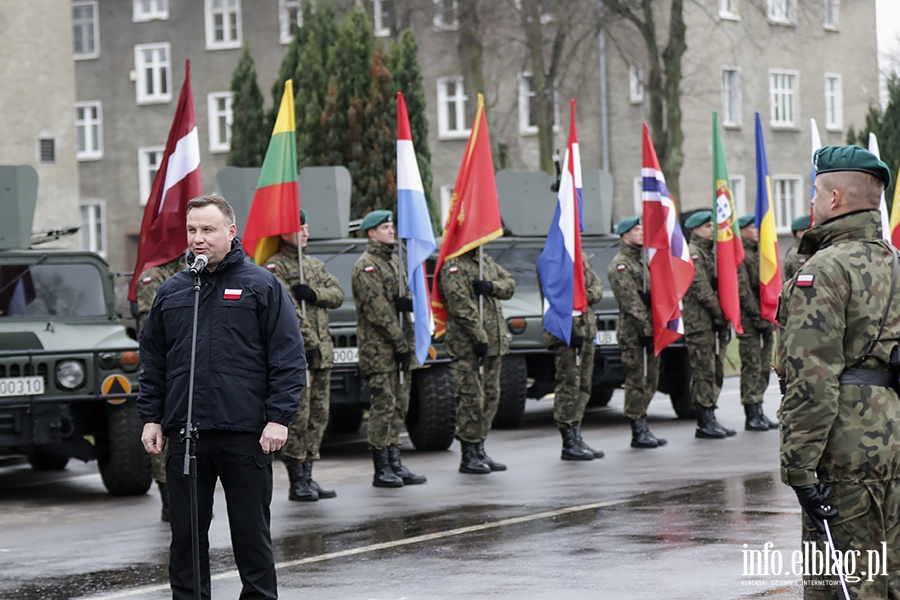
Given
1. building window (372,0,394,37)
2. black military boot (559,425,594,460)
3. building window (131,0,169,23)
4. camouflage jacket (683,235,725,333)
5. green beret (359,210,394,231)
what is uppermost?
building window (131,0,169,23)

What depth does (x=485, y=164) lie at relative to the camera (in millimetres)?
13039

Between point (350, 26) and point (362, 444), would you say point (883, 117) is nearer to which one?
point (350, 26)

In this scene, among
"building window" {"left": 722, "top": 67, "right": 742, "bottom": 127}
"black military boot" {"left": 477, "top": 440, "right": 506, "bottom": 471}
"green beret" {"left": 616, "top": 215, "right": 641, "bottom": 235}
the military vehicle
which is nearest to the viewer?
the military vehicle

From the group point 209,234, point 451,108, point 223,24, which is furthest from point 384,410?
point 223,24

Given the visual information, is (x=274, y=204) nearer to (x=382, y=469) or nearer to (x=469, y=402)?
(x=382, y=469)

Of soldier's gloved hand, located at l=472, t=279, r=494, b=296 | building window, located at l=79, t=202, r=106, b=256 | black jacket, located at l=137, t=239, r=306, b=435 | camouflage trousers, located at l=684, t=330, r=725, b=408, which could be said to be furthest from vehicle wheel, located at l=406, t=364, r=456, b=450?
building window, located at l=79, t=202, r=106, b=256

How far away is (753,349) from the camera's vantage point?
15.2m

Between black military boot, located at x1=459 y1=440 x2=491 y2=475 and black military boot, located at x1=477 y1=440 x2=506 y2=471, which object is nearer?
black military boot, located at x1=459 y1=440 x2=491 y2=475

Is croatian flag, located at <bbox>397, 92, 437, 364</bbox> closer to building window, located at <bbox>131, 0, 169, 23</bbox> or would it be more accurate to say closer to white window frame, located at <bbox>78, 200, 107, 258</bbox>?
building window, located at <bbox>131, 0, 169, 23</bbox>

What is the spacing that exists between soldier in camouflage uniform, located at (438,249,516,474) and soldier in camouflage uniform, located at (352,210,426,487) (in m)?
0.44

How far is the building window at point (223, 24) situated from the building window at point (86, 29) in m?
3.61

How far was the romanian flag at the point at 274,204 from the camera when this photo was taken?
37.5 feet

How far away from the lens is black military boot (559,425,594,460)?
13133 millimetres

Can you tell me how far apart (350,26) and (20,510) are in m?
17.9
